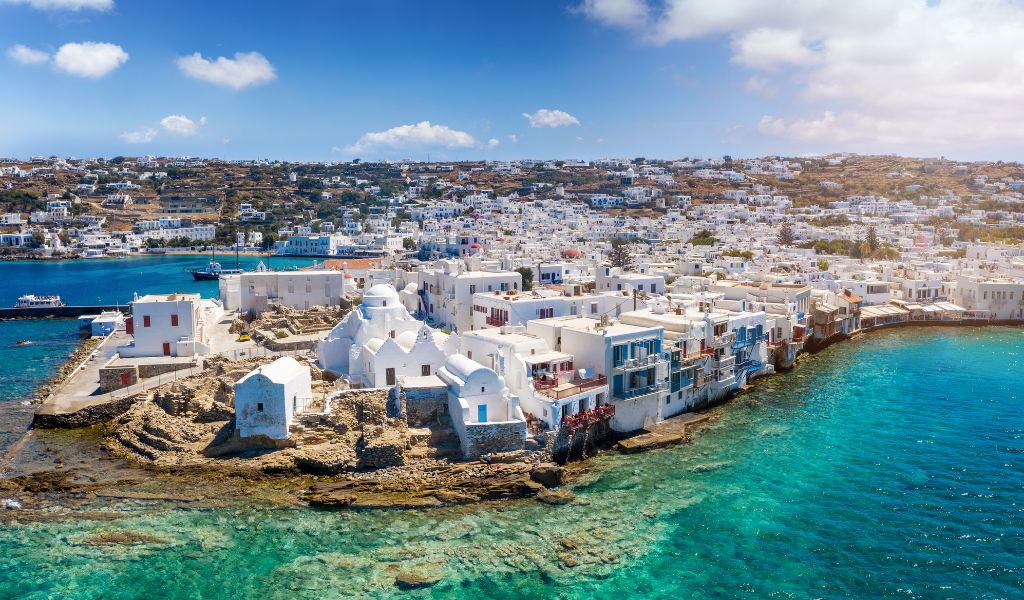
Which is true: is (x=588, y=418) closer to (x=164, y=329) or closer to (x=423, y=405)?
(x=423, y=405)

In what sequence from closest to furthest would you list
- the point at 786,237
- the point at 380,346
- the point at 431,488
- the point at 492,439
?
1. the point at 431,488
2. the point at 492,439
3. the point at 380,346
4. the point at 786,237

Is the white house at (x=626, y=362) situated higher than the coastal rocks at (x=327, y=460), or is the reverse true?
the white house at (x=626, y=362)

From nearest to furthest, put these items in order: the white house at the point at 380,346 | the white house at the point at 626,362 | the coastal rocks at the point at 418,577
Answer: the coastal rocks at the point at 418,577, the white house at the point at 626,362, the white house at the point at 380,346

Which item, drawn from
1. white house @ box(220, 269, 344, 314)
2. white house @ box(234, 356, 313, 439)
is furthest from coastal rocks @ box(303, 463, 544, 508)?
white house @ box(220, 269, 344, 314)

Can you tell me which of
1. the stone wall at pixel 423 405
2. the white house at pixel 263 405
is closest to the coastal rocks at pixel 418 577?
the stone wall at pixel 423 405

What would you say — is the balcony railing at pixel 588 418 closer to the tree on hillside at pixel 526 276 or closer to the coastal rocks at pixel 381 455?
the coastal rocks at pixel 381 455

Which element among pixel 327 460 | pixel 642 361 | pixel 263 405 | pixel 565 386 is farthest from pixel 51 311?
pixel 642 361
